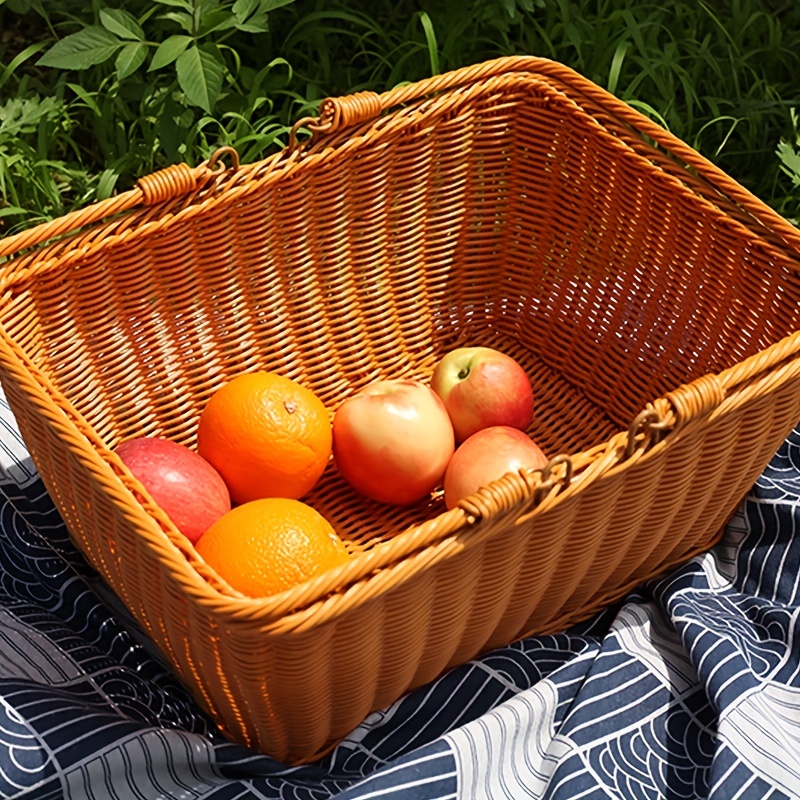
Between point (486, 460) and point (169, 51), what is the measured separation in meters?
0.75

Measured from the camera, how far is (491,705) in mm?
1192

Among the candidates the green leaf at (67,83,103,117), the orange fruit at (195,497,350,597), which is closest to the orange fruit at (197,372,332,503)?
the orange fruit at (195,497,350,597)

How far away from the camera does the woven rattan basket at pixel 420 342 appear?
99cm

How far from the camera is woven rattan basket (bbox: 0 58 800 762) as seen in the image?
0.99 metres

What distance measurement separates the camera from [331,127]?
133 centimetres

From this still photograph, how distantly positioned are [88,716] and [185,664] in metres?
0.11

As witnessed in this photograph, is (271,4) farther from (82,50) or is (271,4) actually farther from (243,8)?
(82,50)

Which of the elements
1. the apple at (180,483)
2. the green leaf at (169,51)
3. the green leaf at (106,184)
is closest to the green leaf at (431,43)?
the green leaf at (169,51)

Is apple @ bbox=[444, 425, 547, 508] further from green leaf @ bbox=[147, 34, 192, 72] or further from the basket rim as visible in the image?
green leaf @ bbox=[147, 34, 192, 72]

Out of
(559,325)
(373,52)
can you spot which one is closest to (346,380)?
(559,325)

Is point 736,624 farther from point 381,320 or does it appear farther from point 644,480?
point 381,320

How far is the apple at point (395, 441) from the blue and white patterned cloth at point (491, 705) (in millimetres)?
228

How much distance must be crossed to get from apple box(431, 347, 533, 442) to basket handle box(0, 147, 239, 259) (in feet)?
1.23

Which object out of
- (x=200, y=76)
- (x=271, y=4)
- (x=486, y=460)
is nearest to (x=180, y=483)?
(x=486, y=460)
